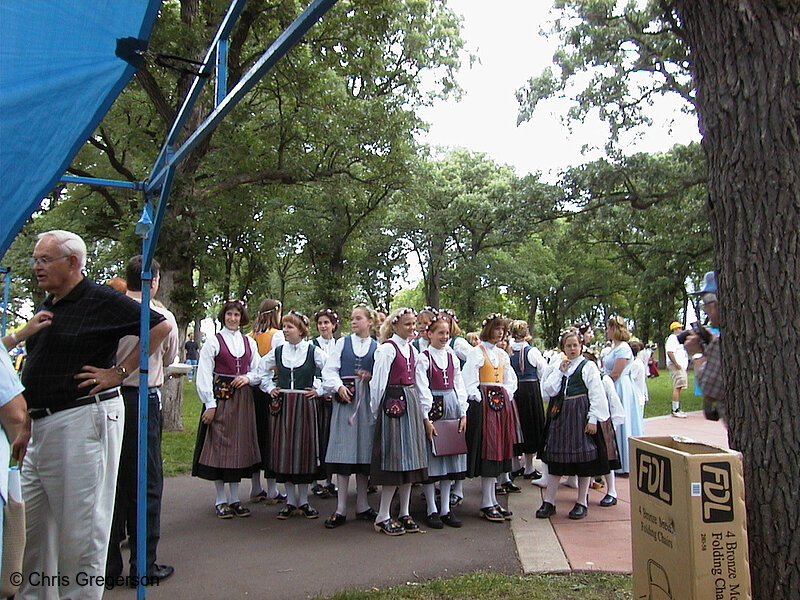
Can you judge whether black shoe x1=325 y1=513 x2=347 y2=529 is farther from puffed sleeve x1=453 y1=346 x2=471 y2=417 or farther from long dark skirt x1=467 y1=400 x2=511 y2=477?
puffed sleeve x1=453 y1=346 x2=471 y2=417

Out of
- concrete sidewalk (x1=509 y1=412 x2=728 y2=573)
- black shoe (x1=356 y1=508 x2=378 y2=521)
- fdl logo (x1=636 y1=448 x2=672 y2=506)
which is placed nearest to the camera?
fdl logo (x1=636 y1=448 x2=672 y2=506)

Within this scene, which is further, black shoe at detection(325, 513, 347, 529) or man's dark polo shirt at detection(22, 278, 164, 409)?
black shoe at detection(325, 513, 347, 529)

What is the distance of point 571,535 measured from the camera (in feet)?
18.1

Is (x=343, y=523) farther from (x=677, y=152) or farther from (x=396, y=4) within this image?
(x=677, y=152)

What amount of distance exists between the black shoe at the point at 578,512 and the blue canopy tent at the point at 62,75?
4711 millimetres

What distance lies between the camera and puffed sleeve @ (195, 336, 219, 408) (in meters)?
5.84

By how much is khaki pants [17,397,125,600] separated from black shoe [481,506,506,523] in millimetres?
3618

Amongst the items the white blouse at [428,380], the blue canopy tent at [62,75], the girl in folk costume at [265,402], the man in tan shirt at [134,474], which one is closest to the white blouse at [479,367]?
the white blouse at [428,380]

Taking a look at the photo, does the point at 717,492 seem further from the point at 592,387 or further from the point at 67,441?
the point at 592,387

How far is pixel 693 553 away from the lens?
2777mm

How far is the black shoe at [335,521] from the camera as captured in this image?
5773 millimetres

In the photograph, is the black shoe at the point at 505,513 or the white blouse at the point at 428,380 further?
the black shoe at the point at 505,513

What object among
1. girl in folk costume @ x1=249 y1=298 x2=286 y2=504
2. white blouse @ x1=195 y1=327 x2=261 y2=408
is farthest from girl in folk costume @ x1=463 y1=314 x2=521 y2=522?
white blouse @ x1=195 y1=327 x2=261 y2=408

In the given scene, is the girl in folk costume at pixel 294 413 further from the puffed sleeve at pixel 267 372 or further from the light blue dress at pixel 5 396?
the light blue dress at pixel 5 396
